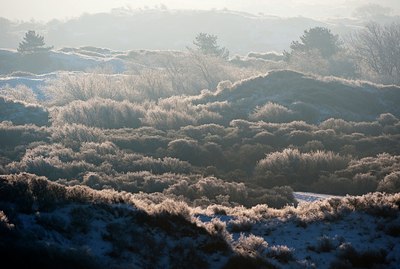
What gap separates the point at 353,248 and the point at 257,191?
35.9 ft

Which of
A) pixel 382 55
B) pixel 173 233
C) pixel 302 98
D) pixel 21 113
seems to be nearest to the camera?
pixel 173 233

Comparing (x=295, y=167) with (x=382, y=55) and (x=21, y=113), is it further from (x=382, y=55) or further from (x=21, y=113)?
(x=382, y=55)

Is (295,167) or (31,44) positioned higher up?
(295,167)

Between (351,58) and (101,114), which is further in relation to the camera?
(351,58)

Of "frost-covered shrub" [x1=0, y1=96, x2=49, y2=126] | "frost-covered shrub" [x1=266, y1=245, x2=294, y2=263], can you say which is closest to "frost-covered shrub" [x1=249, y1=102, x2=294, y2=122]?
"frost-covered shrub" [x1=0, y1=96, x2=49, y2=126]

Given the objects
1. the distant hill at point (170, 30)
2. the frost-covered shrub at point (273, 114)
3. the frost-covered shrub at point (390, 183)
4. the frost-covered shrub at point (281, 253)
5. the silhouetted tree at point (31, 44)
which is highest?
the frost-covered shrub at point (281, 253)

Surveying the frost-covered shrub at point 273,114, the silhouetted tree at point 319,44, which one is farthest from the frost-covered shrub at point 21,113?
the silhouetted tree at point 319,44

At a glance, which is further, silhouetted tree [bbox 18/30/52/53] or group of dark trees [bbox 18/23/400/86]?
silhouetted tree [bbox 18/30/52/53]

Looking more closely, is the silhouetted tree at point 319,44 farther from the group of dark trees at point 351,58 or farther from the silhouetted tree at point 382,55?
the silhouetted tree at point 382,55

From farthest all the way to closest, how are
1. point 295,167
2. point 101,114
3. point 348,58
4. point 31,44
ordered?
point 31,44
point 348,58
point 101,114
point 295,167

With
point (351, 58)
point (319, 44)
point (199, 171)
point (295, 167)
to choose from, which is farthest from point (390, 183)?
point (351, 58)

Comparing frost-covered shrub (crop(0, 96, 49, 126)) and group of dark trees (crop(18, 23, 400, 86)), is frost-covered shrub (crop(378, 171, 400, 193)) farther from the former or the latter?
group of dark trees (crop(18, 23, 400, 86))

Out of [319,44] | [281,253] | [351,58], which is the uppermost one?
[281,253]

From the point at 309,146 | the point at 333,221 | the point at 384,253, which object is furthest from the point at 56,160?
→ the point at 384,253
